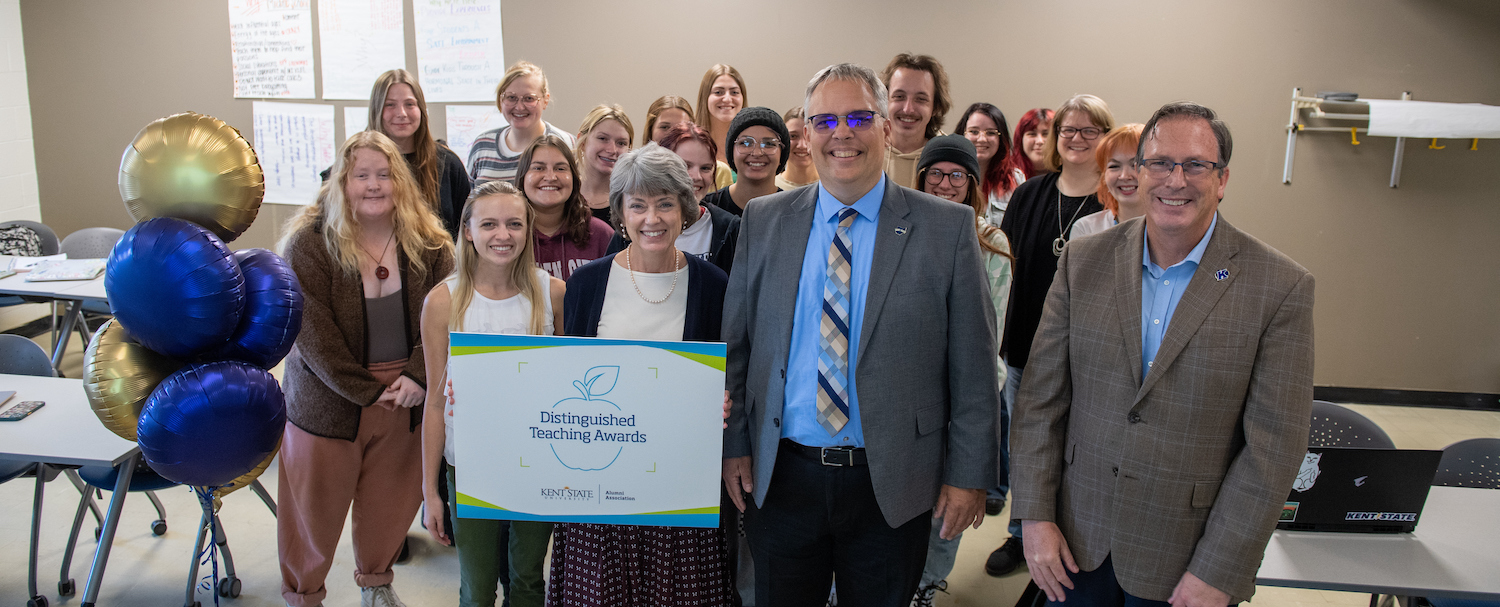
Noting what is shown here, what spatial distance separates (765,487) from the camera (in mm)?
1804

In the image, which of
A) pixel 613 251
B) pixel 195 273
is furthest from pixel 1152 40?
pixel 195 273

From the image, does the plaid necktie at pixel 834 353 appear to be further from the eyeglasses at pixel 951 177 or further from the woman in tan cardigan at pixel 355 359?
the woman in tan cardigan at pixel 355 359

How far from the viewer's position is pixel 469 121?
555 cm

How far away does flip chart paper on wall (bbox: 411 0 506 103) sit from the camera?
5363 mm

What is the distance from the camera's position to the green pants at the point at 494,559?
7.27 feet

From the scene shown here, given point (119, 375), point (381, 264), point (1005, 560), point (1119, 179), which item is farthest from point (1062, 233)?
point (119, 375)

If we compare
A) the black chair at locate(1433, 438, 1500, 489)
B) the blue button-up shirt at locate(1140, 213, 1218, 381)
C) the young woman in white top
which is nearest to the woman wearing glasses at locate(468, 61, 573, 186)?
the young woman in white top

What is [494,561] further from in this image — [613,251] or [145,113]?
[145,113]

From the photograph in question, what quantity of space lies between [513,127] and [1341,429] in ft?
11.5

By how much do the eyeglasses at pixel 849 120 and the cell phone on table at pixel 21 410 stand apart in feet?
9.25

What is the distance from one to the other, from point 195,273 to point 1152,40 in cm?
503

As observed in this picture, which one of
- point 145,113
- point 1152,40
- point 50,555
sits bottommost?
point 50,555

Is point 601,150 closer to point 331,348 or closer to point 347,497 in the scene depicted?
point 331,348

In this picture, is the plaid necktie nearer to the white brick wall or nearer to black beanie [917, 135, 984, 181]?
black beanie [917, 135, 984, 181]
